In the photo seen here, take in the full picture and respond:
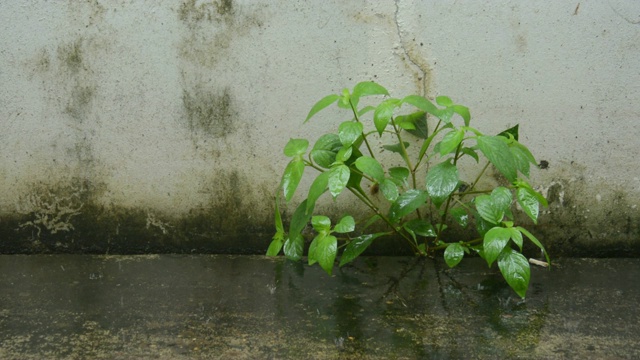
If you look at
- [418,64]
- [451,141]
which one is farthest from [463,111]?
[418,64]

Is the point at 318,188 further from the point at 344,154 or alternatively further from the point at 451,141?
the point at 451,141

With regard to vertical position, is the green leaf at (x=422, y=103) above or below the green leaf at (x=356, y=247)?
above

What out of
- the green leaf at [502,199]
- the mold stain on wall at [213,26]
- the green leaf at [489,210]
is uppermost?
the mold stain on wall at [213,26]

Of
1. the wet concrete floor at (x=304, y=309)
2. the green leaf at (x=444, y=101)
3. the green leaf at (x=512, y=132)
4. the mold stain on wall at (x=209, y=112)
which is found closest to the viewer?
the wet concrete floor at (x=304, y=309)

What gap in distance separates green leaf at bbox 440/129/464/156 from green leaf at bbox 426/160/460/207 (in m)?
0.09

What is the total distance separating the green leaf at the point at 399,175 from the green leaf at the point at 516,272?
0.47 meters

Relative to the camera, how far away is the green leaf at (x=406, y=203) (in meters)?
2.59

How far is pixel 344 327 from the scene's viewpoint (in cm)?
225

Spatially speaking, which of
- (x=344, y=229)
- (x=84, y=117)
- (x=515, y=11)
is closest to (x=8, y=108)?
(x=84, y=117)

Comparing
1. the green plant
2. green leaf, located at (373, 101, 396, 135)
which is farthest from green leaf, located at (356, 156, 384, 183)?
green leaf, located at (373, 101, 396, 135)

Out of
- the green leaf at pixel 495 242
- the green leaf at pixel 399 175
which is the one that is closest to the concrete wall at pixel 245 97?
the green leaf at pixel 399 175

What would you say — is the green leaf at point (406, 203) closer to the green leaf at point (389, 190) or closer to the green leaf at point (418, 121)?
the green leaf at point (389, 190)

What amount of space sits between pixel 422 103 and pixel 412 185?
38 cm

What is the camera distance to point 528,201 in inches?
98.5
